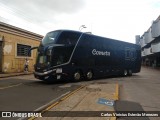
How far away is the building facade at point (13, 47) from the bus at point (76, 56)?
336 inches

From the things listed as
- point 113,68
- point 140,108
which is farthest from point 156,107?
point 113,68

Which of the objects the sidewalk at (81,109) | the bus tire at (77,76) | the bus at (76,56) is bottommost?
the sidewalk at (81,109)

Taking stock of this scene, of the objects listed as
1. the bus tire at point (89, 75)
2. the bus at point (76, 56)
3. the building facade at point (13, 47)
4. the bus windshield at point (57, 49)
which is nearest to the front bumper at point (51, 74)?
the bus at point (76, 56)

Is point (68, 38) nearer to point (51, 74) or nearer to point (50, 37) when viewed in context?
point (50, 37)

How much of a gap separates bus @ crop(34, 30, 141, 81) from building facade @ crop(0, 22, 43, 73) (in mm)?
8540

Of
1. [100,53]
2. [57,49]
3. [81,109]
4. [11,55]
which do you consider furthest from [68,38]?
[11,55]

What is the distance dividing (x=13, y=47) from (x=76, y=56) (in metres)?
10.6

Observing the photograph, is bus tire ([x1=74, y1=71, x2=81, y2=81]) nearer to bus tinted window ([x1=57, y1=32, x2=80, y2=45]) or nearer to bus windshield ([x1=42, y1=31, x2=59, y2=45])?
bus tinted window ([x1=57, y1=32, x2=80, y2=45])

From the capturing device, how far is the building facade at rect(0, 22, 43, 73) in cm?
2508

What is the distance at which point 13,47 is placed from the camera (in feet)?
87.5

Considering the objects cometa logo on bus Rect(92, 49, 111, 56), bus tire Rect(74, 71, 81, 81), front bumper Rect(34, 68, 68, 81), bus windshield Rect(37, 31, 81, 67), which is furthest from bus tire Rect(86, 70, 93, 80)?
front bumper Rect(34, 68, 68, 81)

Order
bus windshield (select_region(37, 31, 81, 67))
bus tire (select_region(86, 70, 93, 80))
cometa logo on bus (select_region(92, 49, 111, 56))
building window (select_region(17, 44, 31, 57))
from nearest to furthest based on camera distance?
bus windshield (select_region(37, 31, 81, 67)) → bus tire (select_region(86, 70, 93, 80)) → cometa logo on bus (select_region(92, 49, 111, 56)) → building window (select_region(17, 44, 31, 57))

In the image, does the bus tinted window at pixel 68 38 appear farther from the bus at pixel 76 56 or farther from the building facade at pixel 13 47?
the building facade at pixel 13 47

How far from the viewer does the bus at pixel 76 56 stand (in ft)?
55.7
